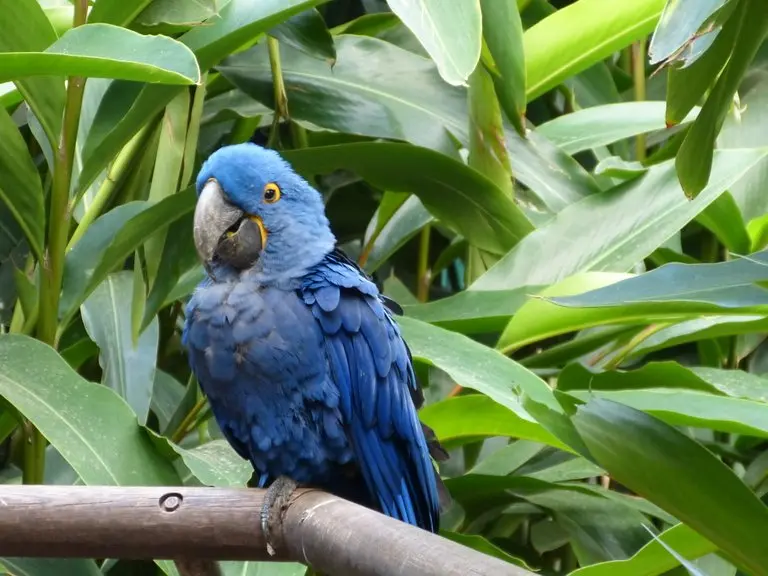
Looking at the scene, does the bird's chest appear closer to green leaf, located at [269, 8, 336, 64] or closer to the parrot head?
the parrot head

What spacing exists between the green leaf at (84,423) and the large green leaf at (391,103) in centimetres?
44

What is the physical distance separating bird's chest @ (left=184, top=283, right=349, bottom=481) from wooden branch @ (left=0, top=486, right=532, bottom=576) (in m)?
0.14

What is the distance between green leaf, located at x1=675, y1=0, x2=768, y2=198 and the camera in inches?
23.8

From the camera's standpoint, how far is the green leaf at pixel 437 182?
41.4 inches

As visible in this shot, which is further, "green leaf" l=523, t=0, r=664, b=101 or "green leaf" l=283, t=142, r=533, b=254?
"green leaf" l=523, t=0, r=664, b=101

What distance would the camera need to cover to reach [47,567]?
2.97ft

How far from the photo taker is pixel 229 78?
1.22 m

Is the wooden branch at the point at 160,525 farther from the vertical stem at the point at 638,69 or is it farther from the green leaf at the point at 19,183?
the vertical stem at the point at 638,69

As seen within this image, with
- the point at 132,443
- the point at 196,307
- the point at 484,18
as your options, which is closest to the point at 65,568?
the point at 132,443

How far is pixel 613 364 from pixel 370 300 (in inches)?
14.0

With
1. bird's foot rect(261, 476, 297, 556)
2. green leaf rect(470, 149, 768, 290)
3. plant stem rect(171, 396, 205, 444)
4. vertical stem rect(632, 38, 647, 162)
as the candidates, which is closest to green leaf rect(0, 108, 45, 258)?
plant stem rect(171, 396, 205, 444)

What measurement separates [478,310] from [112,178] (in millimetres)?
468

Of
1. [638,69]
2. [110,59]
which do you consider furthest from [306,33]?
[638,69]

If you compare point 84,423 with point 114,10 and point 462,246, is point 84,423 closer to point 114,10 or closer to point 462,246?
point 114,10
